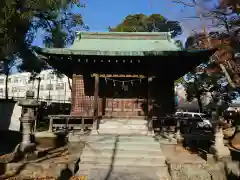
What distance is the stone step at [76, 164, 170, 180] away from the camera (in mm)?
8320

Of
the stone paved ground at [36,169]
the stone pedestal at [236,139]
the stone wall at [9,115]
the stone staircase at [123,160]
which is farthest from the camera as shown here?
Answer: the stone wall at [9,115]

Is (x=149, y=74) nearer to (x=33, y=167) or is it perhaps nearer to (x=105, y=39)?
(x=105, y=39)

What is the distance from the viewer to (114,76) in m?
15.4

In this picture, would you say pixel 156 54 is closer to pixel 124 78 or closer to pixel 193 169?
pixel 124 78

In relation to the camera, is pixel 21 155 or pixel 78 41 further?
pixel 78 41

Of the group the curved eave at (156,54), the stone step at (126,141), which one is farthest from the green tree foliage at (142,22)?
the stone step at (126,141)

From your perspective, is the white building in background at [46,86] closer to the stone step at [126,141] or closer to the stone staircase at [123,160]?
the stone step at [126,141]

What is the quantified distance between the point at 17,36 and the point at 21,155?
8.64m

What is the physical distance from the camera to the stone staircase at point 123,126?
45.4 ft

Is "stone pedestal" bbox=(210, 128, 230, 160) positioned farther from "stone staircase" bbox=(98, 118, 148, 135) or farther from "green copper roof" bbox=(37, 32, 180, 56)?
"green copper roof" bbox=(37, 32, 180, 56)

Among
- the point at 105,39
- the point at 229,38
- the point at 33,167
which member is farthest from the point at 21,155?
the point at 105,39

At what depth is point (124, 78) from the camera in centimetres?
1675

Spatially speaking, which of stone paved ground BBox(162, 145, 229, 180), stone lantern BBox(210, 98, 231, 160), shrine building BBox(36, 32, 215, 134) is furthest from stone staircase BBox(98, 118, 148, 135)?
stone lantern BBox(210, 98, 231, 160)

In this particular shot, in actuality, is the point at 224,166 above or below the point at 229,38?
below
